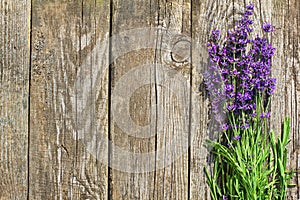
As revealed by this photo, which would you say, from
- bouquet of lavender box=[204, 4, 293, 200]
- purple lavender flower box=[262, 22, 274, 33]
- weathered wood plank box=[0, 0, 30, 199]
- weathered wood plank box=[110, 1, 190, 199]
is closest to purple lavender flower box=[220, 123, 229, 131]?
bouquet of lavender box=[204, 4, 293, 200]

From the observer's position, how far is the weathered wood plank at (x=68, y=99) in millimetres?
2457

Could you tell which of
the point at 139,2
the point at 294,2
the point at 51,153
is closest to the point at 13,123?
the point at 51,153

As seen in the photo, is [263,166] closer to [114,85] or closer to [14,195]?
[114,85]

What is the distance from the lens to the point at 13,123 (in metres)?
2.47

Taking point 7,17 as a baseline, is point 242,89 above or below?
below

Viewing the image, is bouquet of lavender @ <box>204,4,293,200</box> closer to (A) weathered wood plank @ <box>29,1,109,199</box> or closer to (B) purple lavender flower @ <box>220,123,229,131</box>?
(B) purple lavender flower @ <box>220,123,229,131</box>

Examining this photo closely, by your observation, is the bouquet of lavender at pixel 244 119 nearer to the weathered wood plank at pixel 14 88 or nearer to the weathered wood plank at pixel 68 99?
the weathered wood plank at pixel 68 99

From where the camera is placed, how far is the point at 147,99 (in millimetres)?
2471

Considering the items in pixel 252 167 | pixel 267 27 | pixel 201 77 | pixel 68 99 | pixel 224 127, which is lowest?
pixel 252 167

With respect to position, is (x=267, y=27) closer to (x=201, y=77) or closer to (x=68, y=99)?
(x=201, y=77)

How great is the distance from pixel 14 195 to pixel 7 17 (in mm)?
968

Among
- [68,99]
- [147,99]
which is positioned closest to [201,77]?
[147,99]

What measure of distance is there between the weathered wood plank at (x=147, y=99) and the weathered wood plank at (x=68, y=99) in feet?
0.27

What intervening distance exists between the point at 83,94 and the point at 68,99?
9 centimetres
